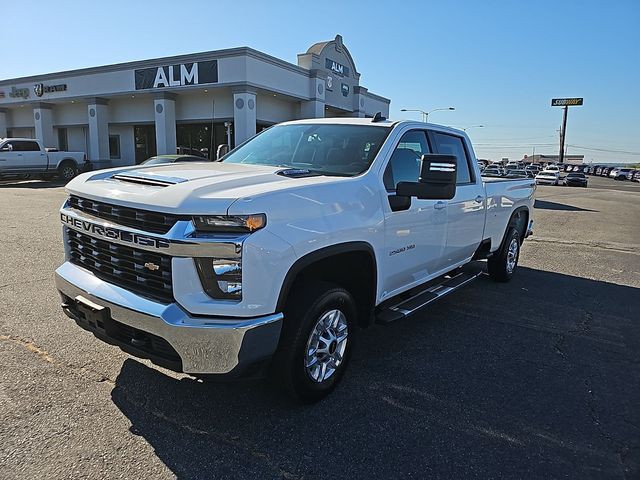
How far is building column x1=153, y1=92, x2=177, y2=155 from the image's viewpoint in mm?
27562

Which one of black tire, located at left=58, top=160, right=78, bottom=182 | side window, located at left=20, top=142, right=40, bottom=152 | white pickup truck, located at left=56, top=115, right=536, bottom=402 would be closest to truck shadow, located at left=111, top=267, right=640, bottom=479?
white pickup truck, located at left=56, top=115, right=536, bottom=402

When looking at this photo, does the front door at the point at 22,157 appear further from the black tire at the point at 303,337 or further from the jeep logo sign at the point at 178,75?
the black tire at the point at 303,337

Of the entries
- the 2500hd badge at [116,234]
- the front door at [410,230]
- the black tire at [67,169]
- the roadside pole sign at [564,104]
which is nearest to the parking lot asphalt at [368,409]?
the front door at [410,230]

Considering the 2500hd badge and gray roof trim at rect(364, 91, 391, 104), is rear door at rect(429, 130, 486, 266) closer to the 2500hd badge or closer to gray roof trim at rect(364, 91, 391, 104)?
the 2500hd badge

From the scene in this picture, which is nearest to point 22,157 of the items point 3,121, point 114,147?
point 114,147

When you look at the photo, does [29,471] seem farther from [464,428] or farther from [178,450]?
[464,428]

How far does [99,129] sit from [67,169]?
24.3 feet

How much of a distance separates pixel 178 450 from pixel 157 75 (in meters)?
27.6

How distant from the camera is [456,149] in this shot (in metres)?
5.49

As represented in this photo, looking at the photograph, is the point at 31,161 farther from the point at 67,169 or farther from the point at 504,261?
the point at 504,261

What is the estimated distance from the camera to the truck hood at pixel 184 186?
2719 millimetres

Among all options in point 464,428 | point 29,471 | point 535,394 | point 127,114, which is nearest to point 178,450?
point 29,471

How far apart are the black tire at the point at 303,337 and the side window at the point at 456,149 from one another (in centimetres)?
238

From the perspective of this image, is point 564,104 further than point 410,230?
Yes
